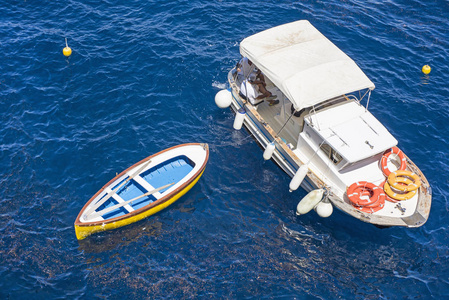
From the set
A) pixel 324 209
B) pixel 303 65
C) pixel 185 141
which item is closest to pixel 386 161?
pixel 324 209

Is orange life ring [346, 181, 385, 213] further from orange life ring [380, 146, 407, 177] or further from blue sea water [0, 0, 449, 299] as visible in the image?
blue sea water [0, 0, 449, 299]

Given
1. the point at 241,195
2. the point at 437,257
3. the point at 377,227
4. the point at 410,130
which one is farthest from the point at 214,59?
the point at 437,257

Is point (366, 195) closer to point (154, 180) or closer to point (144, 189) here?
point (154, 180)

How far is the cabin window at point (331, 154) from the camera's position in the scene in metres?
22.9

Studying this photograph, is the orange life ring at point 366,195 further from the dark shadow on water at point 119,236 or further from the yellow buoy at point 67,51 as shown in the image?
the yellow buoy at point 67,51

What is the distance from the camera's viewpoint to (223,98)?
27.9 meters

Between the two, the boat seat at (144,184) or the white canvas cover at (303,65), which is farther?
the boat seat at (144,184)

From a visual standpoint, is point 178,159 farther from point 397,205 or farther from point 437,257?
point 437,257

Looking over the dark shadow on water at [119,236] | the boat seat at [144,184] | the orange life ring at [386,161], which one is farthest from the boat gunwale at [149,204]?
the orange life ring at [386,161]

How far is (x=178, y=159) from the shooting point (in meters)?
26.0

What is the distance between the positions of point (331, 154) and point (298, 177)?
2235mm

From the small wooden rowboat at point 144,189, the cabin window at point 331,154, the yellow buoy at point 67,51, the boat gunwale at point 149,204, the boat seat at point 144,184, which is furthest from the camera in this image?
the yellow buoy at point 67,51

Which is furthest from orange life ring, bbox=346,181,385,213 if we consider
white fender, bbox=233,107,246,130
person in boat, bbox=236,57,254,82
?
person in boat, bbox=236,57,254,82

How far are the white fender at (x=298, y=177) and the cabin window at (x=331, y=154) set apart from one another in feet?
4.36
